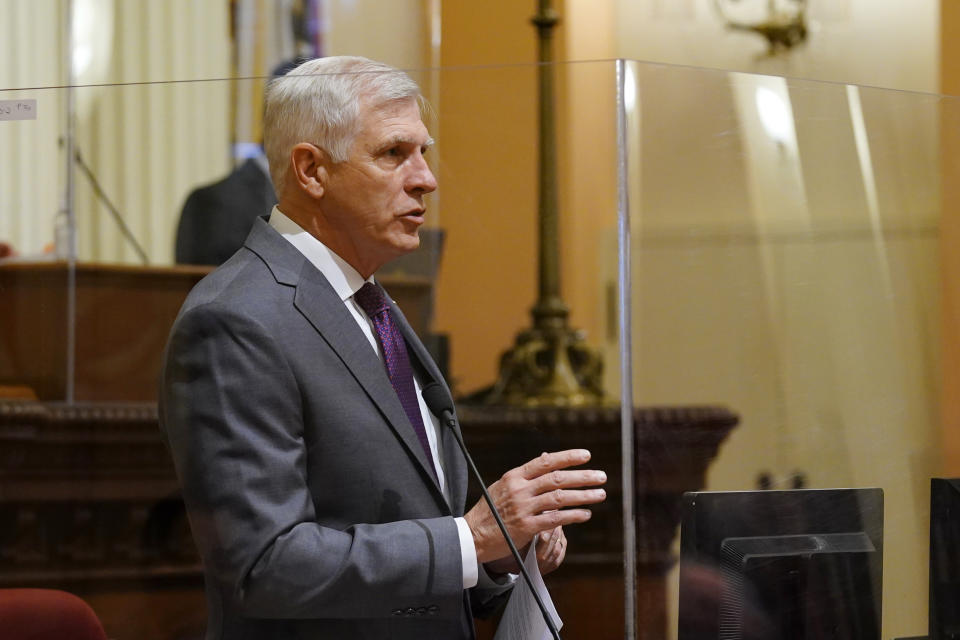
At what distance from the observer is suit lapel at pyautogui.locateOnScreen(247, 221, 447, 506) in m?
1.30

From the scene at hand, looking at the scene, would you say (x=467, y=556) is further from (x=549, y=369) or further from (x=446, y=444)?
(x=549, y=369)

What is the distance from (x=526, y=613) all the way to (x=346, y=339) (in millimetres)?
387

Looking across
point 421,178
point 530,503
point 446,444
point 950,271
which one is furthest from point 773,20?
point 530,503

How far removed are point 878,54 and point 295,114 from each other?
3.44 m

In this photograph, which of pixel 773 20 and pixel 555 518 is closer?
pixel 555 518

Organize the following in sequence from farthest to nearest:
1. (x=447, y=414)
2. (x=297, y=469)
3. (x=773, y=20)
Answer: (x=773, y=20), (x=447, y=414), (x=297, y=469)

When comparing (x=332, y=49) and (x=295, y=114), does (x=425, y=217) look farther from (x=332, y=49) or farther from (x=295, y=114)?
(x=332, y=49)

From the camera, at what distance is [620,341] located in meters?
1.52

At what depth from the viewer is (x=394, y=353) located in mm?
1384

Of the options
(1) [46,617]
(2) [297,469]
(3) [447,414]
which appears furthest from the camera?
(1) [46,617]

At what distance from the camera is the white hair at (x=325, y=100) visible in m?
1.36

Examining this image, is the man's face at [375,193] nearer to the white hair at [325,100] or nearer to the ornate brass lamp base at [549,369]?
the white hair at [325,100]

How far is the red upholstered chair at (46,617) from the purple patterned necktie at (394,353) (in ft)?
1.71

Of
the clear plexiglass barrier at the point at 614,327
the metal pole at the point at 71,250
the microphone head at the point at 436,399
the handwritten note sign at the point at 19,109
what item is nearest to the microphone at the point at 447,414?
the microphone head at the point at 436,399
